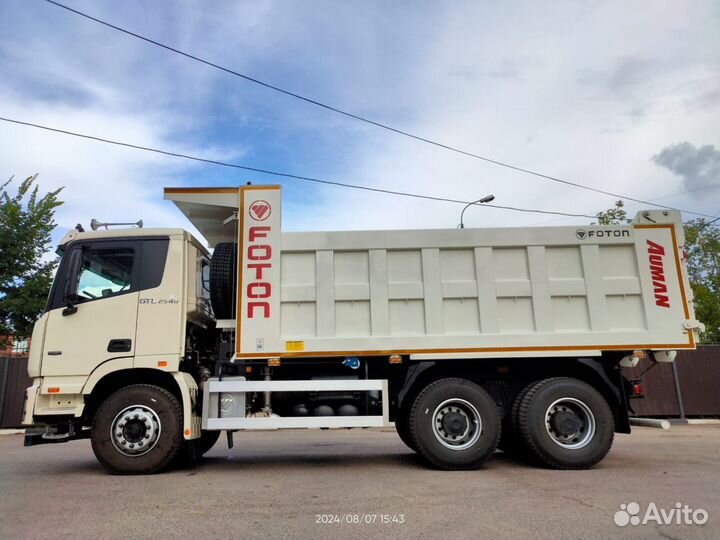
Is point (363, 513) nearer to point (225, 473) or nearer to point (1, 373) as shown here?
point (225, 473)

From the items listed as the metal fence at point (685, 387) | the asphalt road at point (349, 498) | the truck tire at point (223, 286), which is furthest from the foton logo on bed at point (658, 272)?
the metal fence at point (685, 387)

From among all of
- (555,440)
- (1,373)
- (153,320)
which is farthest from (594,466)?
(1,373)

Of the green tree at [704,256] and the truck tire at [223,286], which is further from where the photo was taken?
the green tree at [704,256]

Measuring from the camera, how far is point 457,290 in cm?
647

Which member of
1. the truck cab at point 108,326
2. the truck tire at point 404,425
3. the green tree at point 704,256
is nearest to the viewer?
the truck cab at point 108,326

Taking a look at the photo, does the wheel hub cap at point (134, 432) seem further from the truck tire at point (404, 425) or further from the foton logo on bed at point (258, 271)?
the truck tire at point (404, 425)

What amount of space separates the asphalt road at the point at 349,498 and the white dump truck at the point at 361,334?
20.2 inches

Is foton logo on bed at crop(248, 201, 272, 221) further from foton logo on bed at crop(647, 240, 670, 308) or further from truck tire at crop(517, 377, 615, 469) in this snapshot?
foton logo on bed at crop(647, 240, 670, 308)

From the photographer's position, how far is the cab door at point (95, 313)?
6.18 meters

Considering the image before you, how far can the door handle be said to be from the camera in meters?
6.21

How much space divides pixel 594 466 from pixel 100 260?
6.86 metres

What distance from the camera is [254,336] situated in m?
6.28

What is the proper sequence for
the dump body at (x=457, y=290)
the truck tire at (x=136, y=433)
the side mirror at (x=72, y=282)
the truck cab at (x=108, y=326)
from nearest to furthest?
the truck tire at (x=136, y=433) < the truck cab at (x=108, y=326) < the side mirror at (x=72, y=282) < the dump body at (x=457, y=290)

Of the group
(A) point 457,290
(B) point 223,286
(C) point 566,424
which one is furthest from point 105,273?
(C) point 566,424
